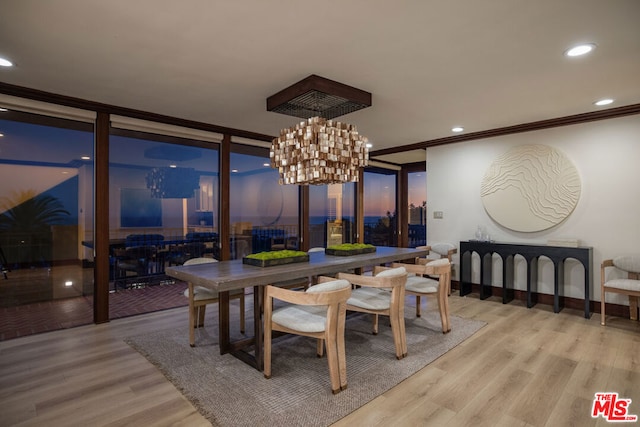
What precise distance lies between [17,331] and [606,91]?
6580mm

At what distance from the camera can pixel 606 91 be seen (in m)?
3.40

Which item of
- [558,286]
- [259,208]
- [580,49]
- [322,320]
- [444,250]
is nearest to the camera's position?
[322,320]

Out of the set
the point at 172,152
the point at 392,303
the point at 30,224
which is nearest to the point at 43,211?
the point at 30,224

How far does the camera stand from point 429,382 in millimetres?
2436

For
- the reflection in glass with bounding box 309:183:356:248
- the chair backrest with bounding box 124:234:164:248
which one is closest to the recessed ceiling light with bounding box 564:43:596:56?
the reflection in glass with bounding box 309:183:356:248

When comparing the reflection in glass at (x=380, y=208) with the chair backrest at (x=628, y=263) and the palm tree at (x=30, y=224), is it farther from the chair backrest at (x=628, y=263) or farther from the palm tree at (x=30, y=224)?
the palm tree at (x=30, y=224)

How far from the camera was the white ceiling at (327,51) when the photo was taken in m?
2.03

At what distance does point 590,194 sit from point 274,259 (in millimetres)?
4132

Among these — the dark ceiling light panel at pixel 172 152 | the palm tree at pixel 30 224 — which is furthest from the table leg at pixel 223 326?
the dark ceiling light panel at pixel 172 152

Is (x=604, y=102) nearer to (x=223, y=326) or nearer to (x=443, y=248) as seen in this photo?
(x=443, y=248)

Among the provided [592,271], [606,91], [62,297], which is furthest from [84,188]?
[592,271]

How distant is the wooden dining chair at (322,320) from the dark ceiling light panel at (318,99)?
1.77 meters

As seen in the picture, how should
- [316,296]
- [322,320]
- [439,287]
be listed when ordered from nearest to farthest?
[316,296] < [322,320] < [439,287]

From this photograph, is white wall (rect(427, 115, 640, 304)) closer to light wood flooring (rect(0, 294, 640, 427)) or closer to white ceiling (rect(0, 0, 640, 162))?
white ceiling (rect(0, 0, 640, 162))
